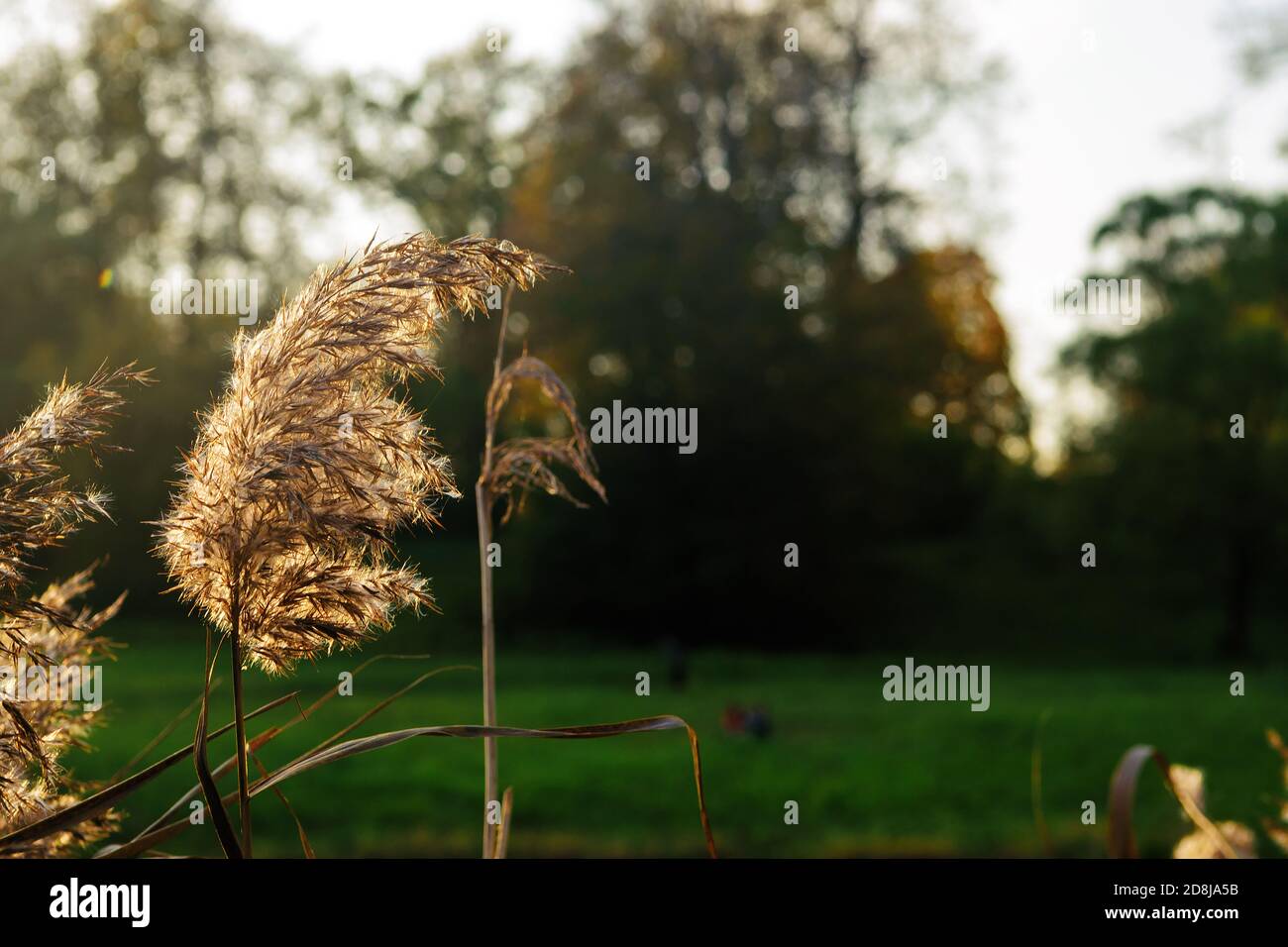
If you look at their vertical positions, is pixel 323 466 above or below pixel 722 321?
below

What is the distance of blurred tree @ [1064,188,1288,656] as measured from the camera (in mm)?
27625

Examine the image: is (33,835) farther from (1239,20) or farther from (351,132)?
(351,132)

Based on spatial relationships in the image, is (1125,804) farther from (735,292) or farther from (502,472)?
(735,292)

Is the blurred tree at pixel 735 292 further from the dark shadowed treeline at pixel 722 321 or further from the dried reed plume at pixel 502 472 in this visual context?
the dried reed plume at pixel 502 472

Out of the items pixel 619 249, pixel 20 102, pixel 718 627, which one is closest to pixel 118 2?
pixel 20 102

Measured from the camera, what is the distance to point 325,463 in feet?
4.51

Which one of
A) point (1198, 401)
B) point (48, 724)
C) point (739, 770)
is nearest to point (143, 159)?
point (739, 770)

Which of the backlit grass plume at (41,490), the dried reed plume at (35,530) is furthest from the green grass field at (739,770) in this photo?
the backlit grass plume at (41,490)

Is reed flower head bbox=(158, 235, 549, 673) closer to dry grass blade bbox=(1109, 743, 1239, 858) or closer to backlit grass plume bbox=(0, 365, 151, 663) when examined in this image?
backlit grass plume bbox=(0, 365, 151, 663)

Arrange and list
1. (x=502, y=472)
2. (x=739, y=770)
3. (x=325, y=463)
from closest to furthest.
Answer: (x=325, y=463) < (x=502, y=472) < (x=739, y=770)

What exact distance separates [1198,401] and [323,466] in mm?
29900

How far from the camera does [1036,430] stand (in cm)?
3334

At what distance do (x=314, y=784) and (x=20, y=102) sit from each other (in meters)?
25.3

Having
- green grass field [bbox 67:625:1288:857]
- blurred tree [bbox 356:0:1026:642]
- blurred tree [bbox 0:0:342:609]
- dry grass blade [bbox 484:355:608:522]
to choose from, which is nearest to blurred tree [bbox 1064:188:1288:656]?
blurred tree [bbox 356:0:1026:642]
